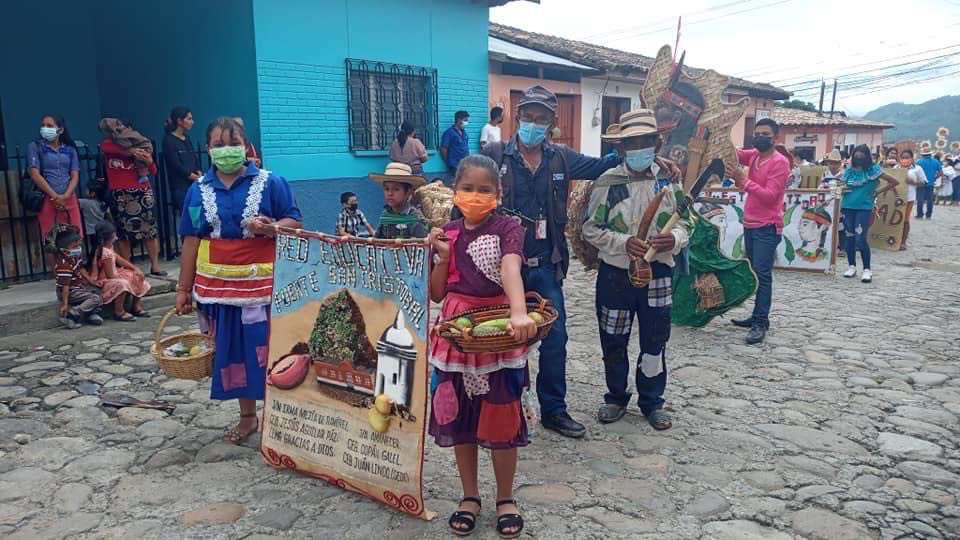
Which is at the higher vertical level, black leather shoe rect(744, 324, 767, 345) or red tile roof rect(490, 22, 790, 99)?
red tile roof rect(490, 22, 790, 99)

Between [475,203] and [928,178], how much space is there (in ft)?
63.6

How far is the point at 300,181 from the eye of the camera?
9.58m

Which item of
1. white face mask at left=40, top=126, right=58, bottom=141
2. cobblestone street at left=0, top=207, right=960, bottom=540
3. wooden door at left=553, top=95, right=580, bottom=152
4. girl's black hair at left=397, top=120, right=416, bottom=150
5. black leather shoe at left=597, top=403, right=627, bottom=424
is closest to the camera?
cobblestone street at left=0, top=207, right=960, bottom=540

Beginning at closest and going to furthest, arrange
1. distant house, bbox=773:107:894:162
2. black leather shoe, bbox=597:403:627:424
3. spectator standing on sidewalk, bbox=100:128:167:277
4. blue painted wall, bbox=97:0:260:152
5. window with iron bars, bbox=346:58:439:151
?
black leather shoe, bbox=597:403:627:424, spectator standing on sidewalk, bbox=100:128:167:277, blue painted wall, bbox=97:0:260:152, window with iron bars, bbox=346:58:439:151, distant house, bbox=773:107:894:162

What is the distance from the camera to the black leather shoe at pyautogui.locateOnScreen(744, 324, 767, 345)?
628 centimetres

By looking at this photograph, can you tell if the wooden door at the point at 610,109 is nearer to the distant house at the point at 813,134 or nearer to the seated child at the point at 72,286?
the seated child at the point at 72,286

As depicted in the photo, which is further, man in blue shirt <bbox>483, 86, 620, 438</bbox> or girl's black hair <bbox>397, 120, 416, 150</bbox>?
girl's black hair <bbox>397, 120, 416, 150</bbox>

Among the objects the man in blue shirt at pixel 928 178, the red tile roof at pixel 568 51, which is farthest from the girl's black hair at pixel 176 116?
the man in blue shirt at pixel 928 178

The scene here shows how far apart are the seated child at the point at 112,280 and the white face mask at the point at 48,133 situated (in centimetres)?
106

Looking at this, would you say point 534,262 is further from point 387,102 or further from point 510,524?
point 387,102

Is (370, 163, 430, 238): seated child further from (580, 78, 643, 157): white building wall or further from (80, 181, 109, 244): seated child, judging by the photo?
(580, 78, 643, 157): white building wall

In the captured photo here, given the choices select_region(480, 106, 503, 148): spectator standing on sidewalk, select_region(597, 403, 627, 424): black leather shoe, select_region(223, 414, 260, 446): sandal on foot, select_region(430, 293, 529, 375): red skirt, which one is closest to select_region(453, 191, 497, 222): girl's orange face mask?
select_region(430, 293, 529, 375): red skirt

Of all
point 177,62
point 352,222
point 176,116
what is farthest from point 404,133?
point 352,222

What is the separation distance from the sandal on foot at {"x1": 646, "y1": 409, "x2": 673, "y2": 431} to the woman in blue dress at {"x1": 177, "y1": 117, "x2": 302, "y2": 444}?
2313 millimetres
